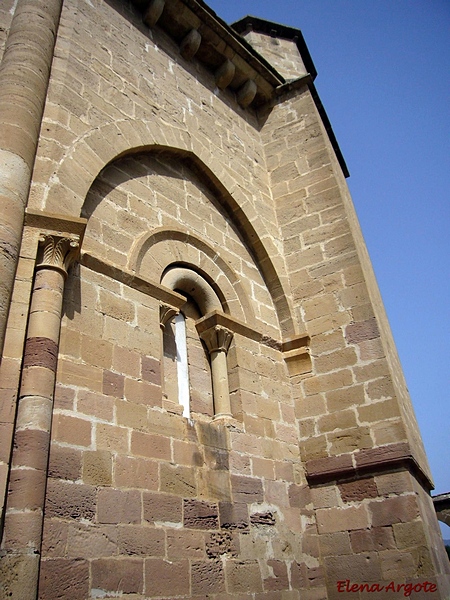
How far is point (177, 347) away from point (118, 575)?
2.28 meters

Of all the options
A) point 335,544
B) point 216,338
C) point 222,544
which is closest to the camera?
point 222,544

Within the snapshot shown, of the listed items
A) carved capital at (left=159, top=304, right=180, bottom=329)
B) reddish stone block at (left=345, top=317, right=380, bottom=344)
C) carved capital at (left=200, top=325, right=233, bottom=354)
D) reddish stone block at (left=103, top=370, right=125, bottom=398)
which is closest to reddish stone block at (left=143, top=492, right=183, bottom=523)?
reddish stone block at (left=103, top=370, right=125, bottom=398)

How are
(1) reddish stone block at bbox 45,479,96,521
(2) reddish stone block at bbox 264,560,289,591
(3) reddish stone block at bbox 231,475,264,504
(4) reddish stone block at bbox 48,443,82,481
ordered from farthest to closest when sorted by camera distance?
(3) reddish stone block at bbox 231,475,264,504
(2) reddish stone block at bbox 264,560,289,591
(4) reddish stone block at bbox 48,443,82,481
(1) reddish stone block at bbox 45,479,96,521

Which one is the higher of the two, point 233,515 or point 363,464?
point 363,464

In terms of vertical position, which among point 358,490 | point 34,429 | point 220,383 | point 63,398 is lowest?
point 358,490

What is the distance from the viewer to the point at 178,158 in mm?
6527

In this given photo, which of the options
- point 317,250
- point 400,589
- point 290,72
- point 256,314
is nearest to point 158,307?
point 256,314

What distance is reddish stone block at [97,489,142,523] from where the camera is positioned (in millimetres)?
3672

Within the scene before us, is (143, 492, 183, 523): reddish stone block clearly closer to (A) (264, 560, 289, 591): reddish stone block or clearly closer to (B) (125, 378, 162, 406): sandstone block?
(B) (125, 378, 162, 406): sandstone block

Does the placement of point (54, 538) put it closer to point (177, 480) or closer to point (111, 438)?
point (111, 438)

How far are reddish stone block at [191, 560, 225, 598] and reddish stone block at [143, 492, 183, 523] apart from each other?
0.40 metres

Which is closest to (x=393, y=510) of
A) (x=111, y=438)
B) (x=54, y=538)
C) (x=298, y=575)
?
(x=298, y=575)

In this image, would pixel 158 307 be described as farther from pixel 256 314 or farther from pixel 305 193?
pixel 305 193

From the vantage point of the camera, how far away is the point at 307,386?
6191mm
